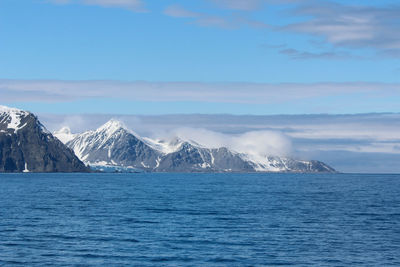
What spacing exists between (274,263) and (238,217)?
127 feet

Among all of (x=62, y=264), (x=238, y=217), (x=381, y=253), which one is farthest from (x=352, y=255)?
(x=238, y=217)

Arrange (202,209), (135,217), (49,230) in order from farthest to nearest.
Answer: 1. (202,209)
2. (135,217)
3. (49,230)

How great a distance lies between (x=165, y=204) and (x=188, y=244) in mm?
56510

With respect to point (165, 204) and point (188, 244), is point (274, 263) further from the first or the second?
point (165, 204)

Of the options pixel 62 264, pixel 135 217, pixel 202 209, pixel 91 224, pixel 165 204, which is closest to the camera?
Answer: pixel 62 264

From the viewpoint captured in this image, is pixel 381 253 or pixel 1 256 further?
pixel 381 253

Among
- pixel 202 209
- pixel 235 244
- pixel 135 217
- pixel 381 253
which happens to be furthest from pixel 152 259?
pixel 202 209

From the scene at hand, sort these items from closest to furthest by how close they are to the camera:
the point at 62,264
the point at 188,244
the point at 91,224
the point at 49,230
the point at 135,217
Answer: the point at 62,264, the point at 188,244, the point at 49,230, the point at 91,224, the point at 135,217

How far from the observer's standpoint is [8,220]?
284 feet

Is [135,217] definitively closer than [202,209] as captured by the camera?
Yes

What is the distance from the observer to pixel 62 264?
54656mm

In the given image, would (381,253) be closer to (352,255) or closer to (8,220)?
(352,255)

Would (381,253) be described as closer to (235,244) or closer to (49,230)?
(235,244)

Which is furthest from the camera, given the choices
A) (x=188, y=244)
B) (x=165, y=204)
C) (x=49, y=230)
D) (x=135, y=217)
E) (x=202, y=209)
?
(x=165, y=204)
